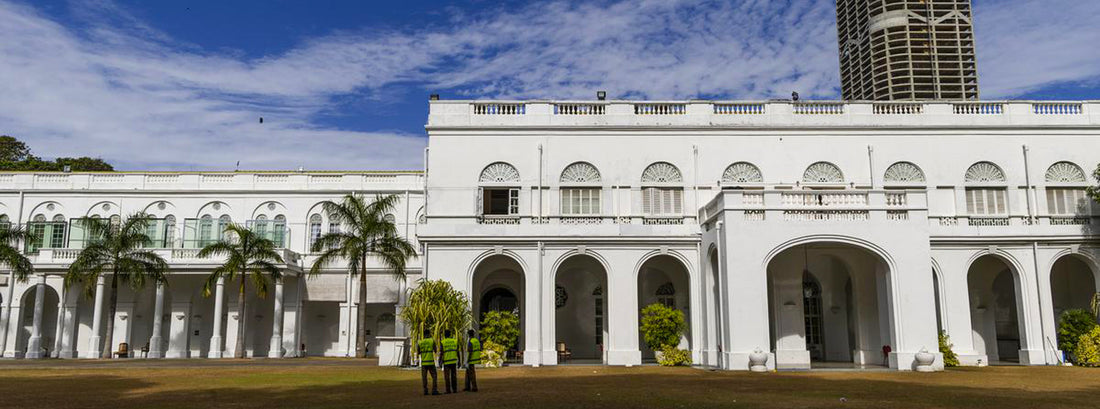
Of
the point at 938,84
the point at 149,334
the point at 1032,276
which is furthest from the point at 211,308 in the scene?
the point at 938,84

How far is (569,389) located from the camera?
54.9ft

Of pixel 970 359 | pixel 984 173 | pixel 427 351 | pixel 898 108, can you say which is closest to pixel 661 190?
pixel 898 108

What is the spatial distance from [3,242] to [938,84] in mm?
99372

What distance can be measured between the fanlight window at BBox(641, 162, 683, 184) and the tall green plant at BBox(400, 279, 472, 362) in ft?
26.4

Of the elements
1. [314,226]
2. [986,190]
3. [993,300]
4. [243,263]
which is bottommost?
[993,300]

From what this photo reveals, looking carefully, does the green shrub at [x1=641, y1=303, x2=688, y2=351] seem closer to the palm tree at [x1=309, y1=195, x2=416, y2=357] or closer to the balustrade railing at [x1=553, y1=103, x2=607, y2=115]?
the balustrade railing at [x1=553, y1=103, x2=607, y2=115]

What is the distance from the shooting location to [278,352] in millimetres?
37375

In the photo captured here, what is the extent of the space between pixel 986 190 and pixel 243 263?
97.9ft

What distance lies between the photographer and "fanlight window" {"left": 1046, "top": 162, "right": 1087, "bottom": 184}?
2902 centimetres

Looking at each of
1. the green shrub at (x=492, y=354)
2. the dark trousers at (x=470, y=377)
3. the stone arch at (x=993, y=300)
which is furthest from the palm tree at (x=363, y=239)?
the stone arch at (x=993, y=300)

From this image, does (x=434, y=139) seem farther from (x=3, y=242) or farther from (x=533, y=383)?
(x=3, y=242)

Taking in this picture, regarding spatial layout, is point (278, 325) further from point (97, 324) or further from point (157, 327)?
point (97, 324)

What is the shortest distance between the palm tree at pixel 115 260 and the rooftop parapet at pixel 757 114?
16146 millimetres

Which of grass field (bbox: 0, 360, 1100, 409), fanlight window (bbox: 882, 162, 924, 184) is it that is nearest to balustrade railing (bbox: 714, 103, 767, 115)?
fanlight window (bbox: 882, 162, 924, 184)
